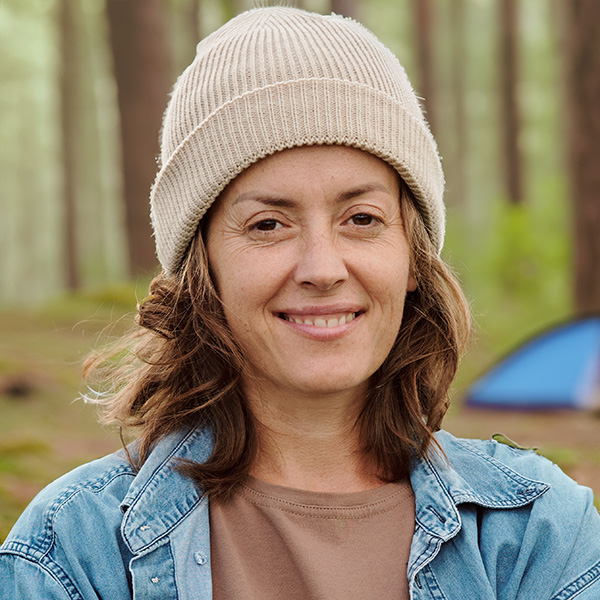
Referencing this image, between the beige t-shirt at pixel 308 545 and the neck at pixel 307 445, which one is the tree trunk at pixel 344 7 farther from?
the beige t-shirt at pixel 308 545

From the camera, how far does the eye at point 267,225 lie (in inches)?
93.8

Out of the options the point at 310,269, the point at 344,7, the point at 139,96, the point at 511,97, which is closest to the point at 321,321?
the point at 310,269

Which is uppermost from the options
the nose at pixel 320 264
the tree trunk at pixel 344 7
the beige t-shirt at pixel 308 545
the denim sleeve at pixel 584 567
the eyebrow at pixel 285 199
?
the tree trunk at pixel 344 7

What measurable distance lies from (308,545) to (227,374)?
55 cm

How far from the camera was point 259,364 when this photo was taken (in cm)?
245

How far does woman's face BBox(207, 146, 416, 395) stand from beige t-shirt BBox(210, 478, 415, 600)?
313mm

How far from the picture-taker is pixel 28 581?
2062 millimetres

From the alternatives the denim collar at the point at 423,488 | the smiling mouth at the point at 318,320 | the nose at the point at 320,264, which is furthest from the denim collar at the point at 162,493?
the nose at the point at 320,264

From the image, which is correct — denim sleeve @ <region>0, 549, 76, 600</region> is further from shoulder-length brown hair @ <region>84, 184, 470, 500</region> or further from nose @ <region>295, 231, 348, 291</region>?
nose @ <region>295, 231, 348, 291</region>

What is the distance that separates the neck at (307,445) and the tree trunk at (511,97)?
1589 cm

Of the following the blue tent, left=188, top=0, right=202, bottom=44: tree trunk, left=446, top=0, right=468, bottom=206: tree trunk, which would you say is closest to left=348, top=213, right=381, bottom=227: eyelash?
the blue tent

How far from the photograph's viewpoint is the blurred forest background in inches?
257

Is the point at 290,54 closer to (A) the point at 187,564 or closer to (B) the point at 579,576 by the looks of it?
(A) the point at 187,564

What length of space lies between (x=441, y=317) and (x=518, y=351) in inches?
232
